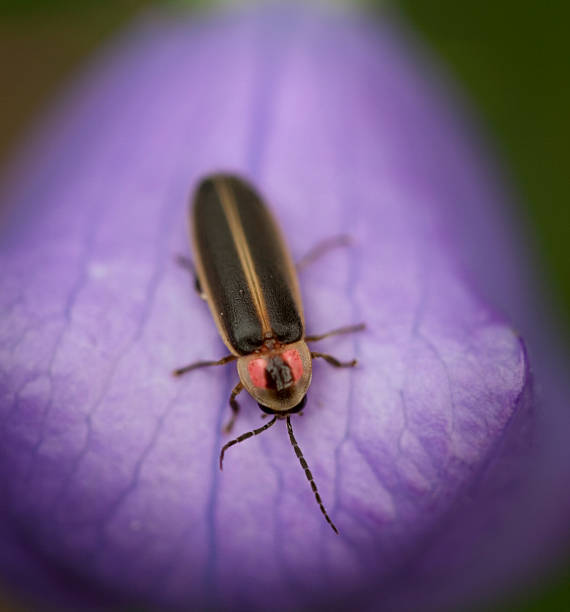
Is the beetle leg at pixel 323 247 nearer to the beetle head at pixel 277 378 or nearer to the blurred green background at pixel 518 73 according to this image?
the beetle head at pixel 277 378

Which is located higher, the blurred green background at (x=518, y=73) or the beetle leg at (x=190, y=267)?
the blurred green background at (x=518, y=73)

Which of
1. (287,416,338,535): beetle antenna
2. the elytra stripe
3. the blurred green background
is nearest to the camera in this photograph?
(287,416,338,535): beetle antenna

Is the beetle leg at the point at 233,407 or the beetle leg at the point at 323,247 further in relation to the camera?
the beetle leg at the point at 323,247

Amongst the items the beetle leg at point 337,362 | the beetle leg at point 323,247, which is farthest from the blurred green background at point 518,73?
the beetle leg at point 337,362

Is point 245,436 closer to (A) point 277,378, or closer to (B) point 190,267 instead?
(A) point 277,378

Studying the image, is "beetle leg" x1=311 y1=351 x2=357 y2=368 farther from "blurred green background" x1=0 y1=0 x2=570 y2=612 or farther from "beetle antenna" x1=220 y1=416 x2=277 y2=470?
"blurred green background" x1=0 y1=0 x2=570 y2=612

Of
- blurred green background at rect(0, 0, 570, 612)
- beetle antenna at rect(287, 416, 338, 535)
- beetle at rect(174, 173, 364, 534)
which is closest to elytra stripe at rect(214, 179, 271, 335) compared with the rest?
beetle at rect(174, 173, 364, 534)

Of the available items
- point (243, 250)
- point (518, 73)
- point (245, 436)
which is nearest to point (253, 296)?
point (243, 250)

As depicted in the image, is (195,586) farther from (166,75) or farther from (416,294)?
(166,75)
